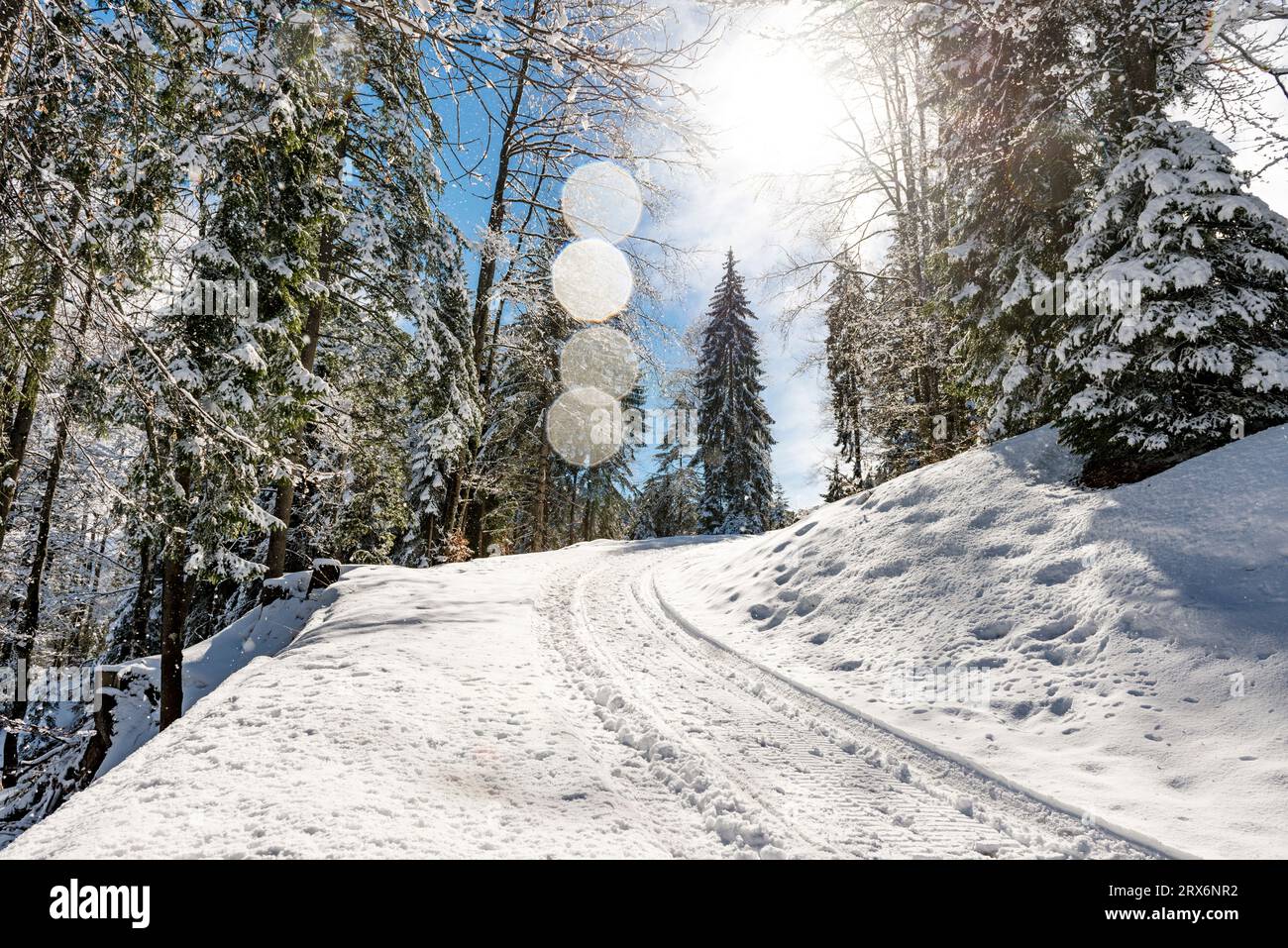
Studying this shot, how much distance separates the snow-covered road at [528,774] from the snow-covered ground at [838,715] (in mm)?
22

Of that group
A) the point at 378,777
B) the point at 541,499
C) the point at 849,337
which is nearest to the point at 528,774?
the point at 378,777

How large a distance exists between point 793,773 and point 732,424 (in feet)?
82.9

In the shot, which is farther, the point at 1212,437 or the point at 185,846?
the point at 1212,437

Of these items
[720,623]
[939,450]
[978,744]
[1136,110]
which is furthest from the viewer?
[939,450]

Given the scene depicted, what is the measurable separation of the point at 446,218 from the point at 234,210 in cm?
475

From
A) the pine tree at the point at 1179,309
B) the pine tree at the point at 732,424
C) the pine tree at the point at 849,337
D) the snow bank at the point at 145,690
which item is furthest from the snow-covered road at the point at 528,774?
the pine tree at the point at 732,424

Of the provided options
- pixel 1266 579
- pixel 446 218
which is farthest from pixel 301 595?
pixel 1266 579

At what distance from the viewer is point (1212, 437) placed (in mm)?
6145

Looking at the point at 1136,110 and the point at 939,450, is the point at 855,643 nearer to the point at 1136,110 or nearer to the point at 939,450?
the point at 1136,110

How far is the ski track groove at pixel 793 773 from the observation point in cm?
294

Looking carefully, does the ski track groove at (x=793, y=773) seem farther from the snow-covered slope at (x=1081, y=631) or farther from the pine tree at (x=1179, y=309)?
the pine tree at (x=1179, y=309)

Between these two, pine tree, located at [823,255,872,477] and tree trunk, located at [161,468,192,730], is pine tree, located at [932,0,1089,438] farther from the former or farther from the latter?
tree trunk, located at [161,468,192,730]

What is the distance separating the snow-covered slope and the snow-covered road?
558mm

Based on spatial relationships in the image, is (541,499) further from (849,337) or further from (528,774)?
(528,774)
